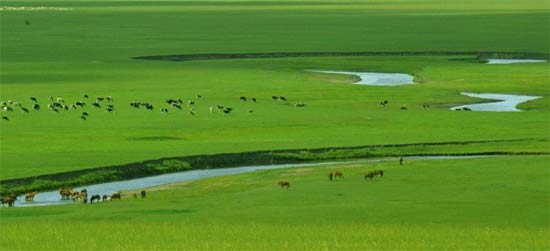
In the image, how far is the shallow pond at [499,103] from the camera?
50.9m

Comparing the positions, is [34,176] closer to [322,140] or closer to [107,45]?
[322,140]

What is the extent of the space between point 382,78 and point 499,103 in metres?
14.6

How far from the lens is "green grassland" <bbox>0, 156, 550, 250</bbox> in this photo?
65.4ft

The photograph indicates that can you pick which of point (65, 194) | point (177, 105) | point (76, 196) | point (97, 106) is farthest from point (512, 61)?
point (76, 196)

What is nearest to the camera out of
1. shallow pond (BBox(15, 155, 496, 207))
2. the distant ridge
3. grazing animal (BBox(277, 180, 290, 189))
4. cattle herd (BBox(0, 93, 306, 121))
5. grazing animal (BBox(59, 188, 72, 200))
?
shallow pond (BBox(15, 155, 496, 207))

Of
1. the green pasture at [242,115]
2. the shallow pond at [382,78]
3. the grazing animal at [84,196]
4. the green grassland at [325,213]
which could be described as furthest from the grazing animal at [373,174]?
the shallow pond at [382,78]

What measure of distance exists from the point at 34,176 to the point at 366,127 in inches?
598

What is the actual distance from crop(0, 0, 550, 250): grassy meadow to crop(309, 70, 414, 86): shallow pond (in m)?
0.97

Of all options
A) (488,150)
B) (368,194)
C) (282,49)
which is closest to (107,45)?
(282,49)

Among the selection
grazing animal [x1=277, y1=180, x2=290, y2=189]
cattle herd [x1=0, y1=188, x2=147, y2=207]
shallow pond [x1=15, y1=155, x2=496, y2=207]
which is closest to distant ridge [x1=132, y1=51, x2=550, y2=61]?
shallow pond [x1=15, y1=155, x2=496, y2=207]

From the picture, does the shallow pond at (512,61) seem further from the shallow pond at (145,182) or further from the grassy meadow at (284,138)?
the shallow pond at (145,182)

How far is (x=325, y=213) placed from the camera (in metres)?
25.5

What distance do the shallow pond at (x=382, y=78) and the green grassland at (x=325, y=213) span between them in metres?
28.5

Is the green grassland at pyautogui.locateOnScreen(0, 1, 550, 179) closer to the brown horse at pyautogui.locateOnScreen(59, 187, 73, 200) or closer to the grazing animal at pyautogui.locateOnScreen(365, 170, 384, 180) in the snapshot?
the brown horse at pyautogui.locateOnScreen(59, 187, 73, 200)
